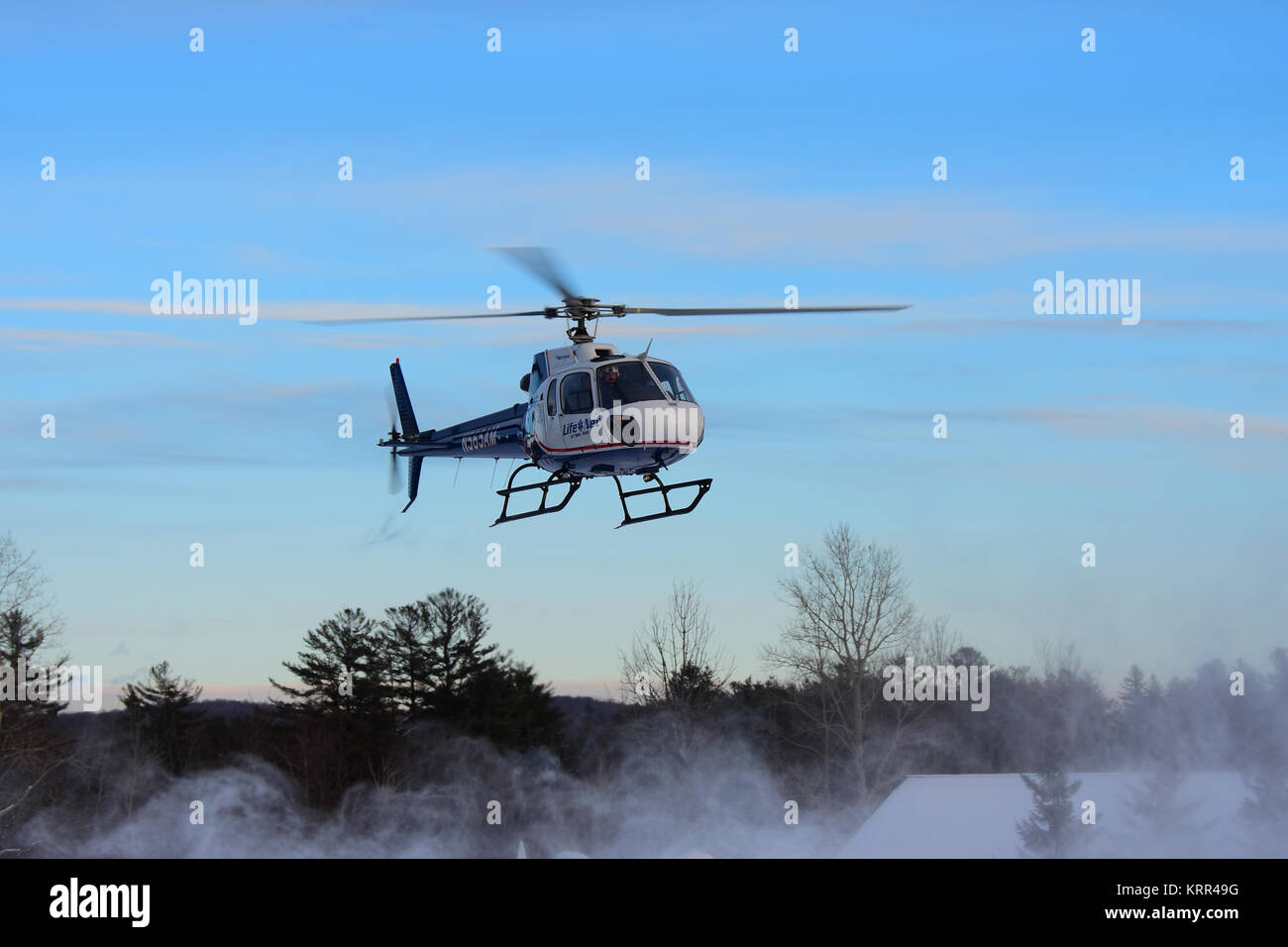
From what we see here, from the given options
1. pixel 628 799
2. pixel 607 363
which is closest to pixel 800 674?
pixel 628 799

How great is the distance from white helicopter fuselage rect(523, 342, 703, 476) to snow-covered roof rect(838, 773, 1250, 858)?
93.4 feet

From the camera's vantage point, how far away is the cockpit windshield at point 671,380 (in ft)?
81.8

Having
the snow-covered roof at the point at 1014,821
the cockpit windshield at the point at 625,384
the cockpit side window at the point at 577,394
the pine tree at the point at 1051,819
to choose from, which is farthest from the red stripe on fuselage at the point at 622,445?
the pine tree at the point at 1051,819

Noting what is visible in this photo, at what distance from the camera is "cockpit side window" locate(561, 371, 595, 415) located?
82.3 ft

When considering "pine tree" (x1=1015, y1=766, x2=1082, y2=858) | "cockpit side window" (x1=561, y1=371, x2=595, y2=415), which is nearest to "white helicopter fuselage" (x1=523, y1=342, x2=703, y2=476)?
"cockpit side window" (x1=561, y1=371, x2=595, y2=415)

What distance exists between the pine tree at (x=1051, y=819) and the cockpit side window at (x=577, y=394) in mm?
31122

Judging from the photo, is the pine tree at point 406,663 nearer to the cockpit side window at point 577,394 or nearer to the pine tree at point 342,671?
the pine tree at point 342,671

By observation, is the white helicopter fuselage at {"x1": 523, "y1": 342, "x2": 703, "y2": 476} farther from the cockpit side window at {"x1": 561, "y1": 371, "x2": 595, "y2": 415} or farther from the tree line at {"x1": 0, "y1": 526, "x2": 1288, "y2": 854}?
the tree line at {"x1": 0, "y1": 526, "x2": 1288, "y2": 854}

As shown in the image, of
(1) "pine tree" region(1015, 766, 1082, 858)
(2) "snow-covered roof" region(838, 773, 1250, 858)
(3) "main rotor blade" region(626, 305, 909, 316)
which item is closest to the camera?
(3) "main rotor blade" region(626, 305, 909, 316)

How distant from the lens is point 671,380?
82.4ft

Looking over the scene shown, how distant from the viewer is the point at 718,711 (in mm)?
61562

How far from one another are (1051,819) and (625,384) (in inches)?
1268

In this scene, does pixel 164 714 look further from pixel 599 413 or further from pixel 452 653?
pixel 599 413
